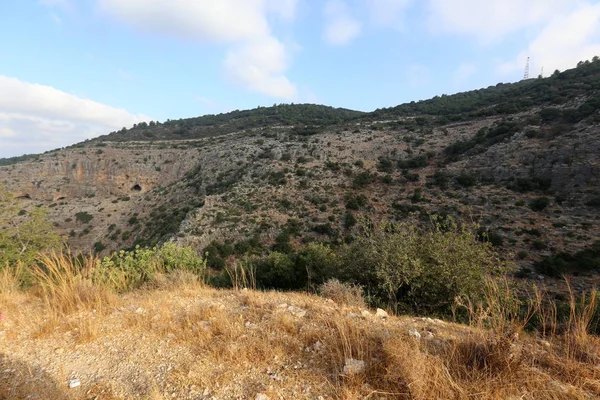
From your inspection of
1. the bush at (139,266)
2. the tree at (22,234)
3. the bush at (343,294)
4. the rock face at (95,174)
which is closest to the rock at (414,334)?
the bush at (343,294)

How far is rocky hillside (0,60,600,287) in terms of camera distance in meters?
18.8

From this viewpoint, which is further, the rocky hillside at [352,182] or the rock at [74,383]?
the rocky hillside at [352,182]

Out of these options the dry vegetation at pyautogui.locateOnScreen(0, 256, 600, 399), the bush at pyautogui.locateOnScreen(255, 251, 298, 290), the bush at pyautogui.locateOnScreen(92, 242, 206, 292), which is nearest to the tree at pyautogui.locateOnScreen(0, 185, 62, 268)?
the bush at pyautogui.locateOnScreen(92, 242, 206, 292)

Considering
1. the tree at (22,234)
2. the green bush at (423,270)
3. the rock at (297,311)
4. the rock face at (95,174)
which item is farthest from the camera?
the rock face at (95,174)

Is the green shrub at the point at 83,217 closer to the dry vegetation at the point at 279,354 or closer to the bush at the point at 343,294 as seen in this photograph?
the dry vegetation at the point at 279,354

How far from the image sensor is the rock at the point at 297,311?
12.7ft

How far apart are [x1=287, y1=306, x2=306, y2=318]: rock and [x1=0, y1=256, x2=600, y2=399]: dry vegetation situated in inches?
1.9

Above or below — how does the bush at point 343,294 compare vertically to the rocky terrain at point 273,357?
below

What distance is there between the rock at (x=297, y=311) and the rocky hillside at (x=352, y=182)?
1584 cm

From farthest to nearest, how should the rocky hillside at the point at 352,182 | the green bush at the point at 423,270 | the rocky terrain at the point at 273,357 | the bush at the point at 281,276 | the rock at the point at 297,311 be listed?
the rocky hillside at the point at 352,182 < the bush at the point at 281,276 < the green bush at the point at 423,270 < the rock at the point at 297,311 < the rocky terrain at the point at 273,357

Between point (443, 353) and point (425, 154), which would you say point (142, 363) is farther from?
point (425, 154)

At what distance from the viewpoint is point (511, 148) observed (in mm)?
24594

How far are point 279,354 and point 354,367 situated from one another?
0.85m

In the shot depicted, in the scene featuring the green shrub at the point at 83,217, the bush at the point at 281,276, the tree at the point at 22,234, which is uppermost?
the tree at the point at 22,234
